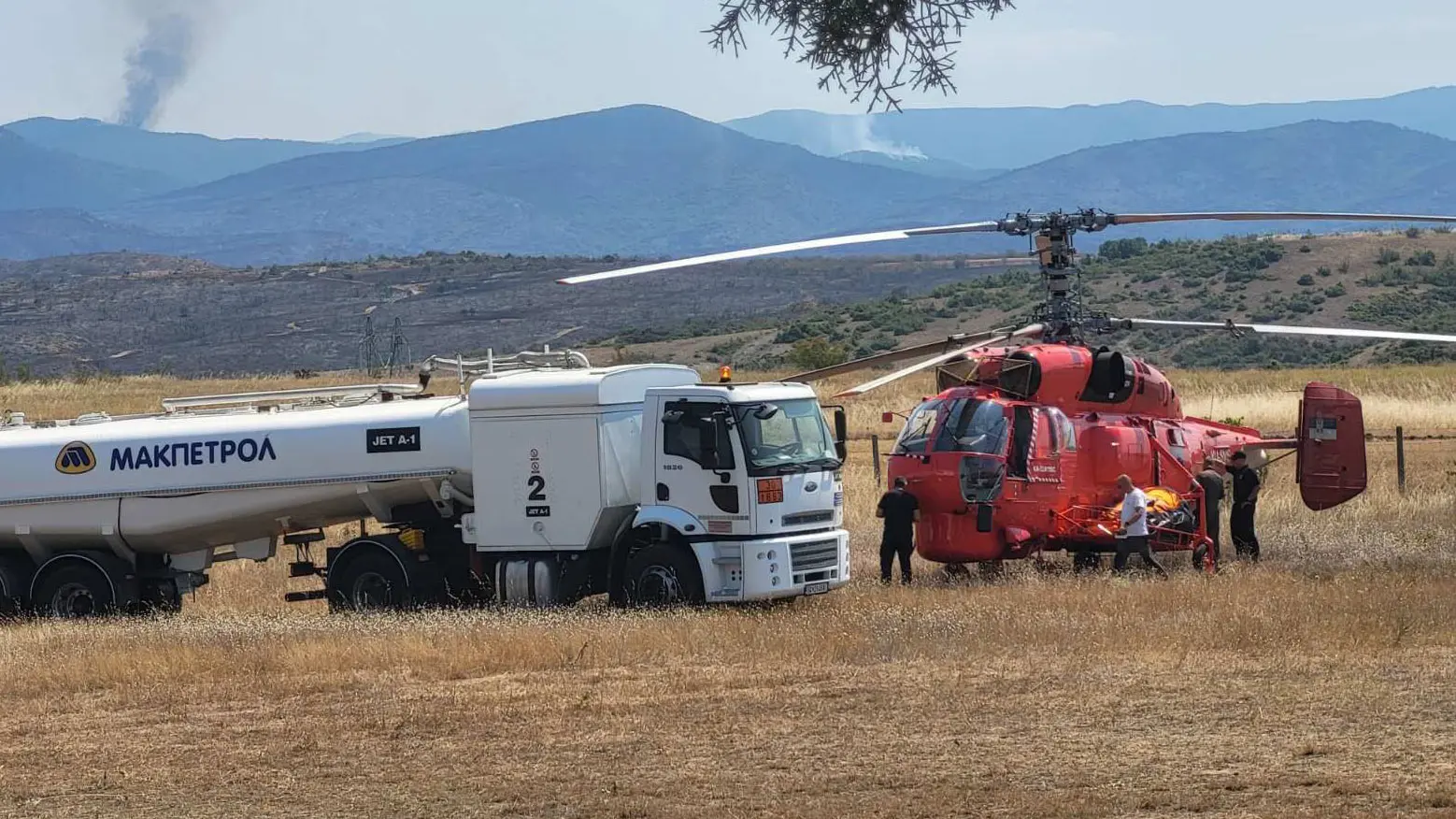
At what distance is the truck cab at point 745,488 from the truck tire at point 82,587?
6.25 metres

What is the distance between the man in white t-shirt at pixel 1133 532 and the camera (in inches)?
768

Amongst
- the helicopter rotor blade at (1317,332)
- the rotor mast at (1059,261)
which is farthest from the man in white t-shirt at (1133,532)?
the rotor mast at (1059,261)

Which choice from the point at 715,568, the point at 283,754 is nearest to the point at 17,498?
the point at 715,568

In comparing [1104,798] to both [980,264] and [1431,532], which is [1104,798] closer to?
[1431,532]

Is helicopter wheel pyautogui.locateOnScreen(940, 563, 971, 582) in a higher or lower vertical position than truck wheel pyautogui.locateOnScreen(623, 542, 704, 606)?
lower

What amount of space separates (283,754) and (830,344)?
2397 inches

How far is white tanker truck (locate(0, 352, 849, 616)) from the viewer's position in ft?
58.5

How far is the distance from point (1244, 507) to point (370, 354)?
60878 mm

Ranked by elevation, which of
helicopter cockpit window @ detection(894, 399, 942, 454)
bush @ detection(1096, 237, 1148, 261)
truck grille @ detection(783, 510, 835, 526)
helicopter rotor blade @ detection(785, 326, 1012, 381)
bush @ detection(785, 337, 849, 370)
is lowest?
truck grille @ detection(783, 510, 835, 526)

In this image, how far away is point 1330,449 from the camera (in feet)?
73.3

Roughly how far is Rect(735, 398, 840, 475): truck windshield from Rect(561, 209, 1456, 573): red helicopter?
0.46 meters

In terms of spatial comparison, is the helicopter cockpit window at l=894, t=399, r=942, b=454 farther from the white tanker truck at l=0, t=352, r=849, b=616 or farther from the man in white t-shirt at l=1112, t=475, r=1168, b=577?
the man in white t-shirt at l=1112, t=475, r=1168, b=577

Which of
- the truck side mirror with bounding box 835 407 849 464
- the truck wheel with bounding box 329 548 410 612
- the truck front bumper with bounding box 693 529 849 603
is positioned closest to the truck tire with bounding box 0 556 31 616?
the truck wheel with bounding box 329 548 410 612

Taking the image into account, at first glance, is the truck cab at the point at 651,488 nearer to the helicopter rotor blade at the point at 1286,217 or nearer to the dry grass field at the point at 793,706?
the dry grass field at the point at 793,706
